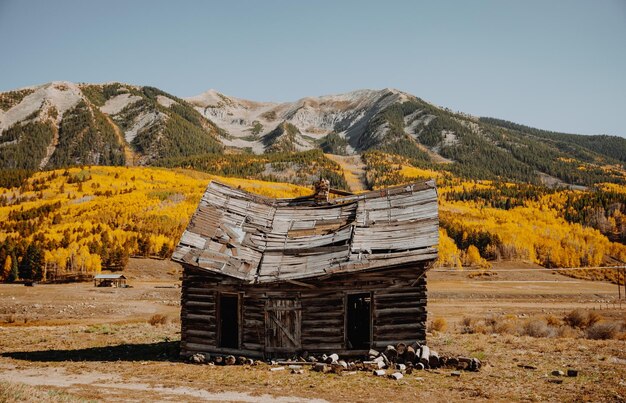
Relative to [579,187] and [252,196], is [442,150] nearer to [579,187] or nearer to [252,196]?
[579,187]

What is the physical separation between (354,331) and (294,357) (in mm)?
4820

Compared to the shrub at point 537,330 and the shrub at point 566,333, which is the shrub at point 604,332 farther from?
the shrub at point 537,330

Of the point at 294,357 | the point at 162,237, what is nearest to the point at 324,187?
the point at 294,357

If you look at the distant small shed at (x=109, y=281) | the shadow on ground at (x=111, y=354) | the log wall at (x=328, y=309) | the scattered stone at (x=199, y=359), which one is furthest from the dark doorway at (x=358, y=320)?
the distant small shed at (x=109, y=281)

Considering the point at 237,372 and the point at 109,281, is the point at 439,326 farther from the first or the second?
the point at 109,281

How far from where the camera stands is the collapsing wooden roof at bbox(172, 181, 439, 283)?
15.8m

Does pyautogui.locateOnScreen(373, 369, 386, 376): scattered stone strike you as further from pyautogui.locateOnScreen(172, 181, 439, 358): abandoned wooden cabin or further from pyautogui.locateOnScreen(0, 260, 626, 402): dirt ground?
pyautogui.locateOnScreen(172, 181, 439, 358): abandoned wooden cabin

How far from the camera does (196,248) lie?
55.0 ft

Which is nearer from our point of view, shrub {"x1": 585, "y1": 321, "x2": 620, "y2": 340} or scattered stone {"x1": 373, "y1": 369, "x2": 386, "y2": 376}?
scattered stone {"x1": 373, "y1": 369, "x2": 386, "y2": 376}

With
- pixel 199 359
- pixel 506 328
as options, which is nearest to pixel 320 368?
pixel 199 359

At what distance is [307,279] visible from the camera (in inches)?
608

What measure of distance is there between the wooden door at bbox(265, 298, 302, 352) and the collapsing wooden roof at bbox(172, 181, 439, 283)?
0.93 m

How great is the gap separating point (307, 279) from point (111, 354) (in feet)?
25.7

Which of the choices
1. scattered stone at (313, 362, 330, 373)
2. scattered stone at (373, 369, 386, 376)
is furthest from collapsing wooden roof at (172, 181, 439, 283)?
scattered stone at (373, 369, 386, 376)
